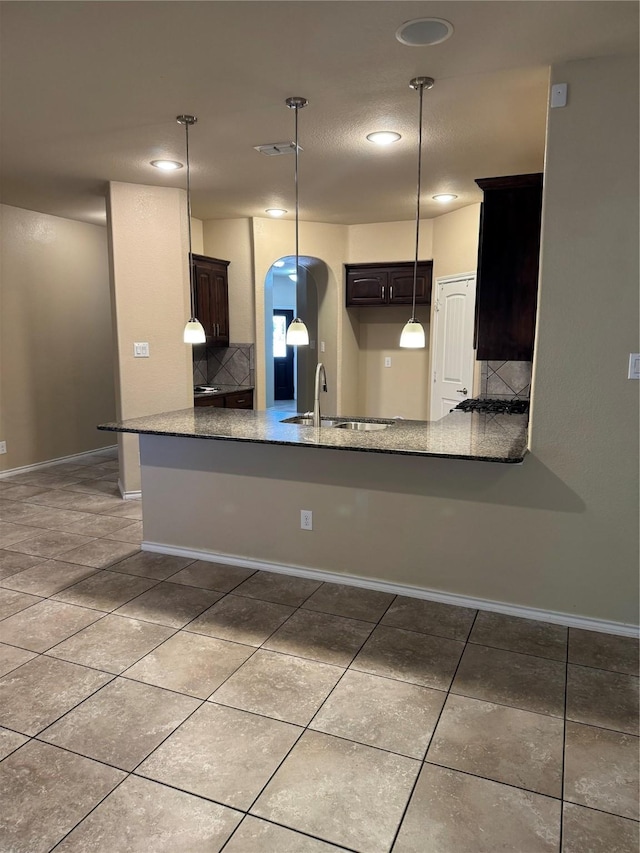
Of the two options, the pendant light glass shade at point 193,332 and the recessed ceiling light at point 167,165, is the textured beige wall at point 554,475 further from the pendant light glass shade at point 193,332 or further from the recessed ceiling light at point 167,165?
the recessed ceiling light at point 167,165

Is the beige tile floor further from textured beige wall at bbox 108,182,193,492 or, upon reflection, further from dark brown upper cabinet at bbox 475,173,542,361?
textured beige wall at bbox 108,182,193,492

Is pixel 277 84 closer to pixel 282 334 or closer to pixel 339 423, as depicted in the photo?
pixel 339 423

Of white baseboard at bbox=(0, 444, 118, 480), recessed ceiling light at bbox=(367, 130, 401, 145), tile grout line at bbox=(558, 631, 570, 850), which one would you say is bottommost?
tile grout line at bbox=(558, 631, 570, 850)

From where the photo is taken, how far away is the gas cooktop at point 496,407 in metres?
3.95

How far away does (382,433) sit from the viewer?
314 cm

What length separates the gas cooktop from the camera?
3.95 metres

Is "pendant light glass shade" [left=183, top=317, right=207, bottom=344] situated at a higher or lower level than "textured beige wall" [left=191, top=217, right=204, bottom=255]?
lower

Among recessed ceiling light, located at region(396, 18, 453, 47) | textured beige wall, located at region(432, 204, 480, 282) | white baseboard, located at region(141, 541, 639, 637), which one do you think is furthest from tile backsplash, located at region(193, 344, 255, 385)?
recessed ceiling light, located at region(396, 18, 453, 47)

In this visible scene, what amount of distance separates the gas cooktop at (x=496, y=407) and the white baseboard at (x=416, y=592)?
4.61 feet

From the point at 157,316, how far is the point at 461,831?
4.24 metres

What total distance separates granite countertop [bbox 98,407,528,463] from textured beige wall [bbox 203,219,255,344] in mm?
2374

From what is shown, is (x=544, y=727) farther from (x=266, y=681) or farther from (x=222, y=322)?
(x=222, y=322)

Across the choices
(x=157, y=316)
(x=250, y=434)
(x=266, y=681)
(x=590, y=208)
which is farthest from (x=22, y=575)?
(x=590, y=208)

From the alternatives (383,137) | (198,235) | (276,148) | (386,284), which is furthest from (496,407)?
(198,235)
